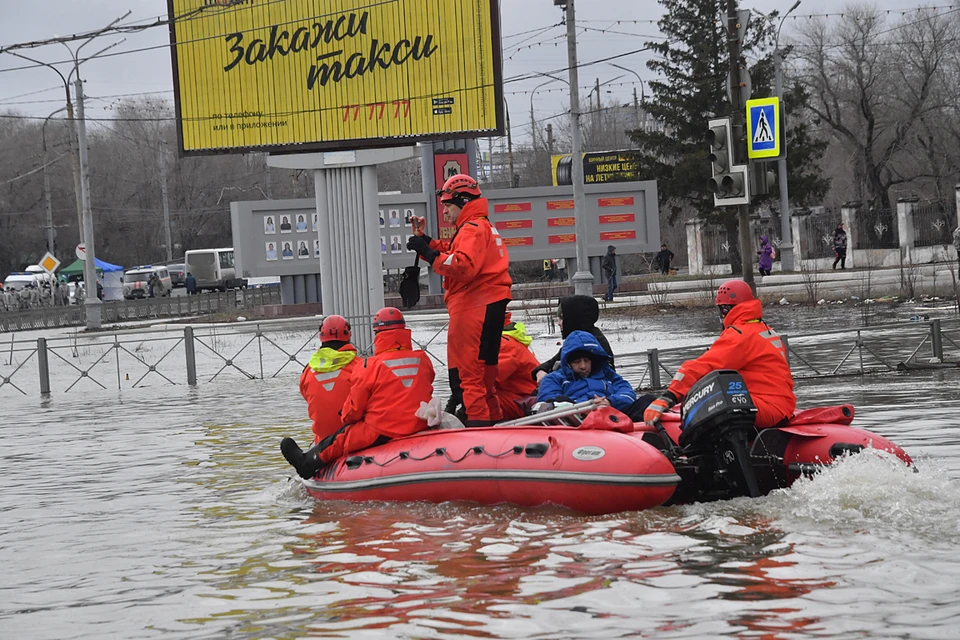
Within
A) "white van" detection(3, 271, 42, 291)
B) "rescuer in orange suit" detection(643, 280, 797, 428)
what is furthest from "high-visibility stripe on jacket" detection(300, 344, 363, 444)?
"white van" detection(3, 271, 42, 291)

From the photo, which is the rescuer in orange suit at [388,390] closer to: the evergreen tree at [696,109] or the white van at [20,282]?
the evergreen tree at [696,109]

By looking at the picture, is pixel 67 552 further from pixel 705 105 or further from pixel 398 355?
pixel 705 105

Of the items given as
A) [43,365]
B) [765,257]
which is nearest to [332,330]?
[43,365]

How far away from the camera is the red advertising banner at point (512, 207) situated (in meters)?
42.1

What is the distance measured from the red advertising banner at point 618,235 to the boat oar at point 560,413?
32.8 meters

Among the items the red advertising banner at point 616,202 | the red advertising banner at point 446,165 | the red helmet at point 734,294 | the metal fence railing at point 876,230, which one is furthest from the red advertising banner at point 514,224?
the red helmet at point 734,294

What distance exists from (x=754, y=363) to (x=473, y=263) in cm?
239

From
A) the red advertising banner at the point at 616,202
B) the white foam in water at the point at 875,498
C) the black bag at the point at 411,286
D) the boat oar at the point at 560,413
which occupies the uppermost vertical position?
the red advertising banner at the point at 616,202

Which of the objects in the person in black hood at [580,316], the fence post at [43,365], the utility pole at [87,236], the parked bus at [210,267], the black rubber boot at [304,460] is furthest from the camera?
the parked bus at [210,267]

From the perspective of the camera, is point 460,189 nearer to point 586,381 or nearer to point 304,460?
point 586,381

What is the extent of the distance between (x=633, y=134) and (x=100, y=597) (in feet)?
164

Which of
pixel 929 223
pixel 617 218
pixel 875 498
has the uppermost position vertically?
pixel 617 218

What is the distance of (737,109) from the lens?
1748 centimetres

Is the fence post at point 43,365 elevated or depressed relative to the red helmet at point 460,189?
depressed
